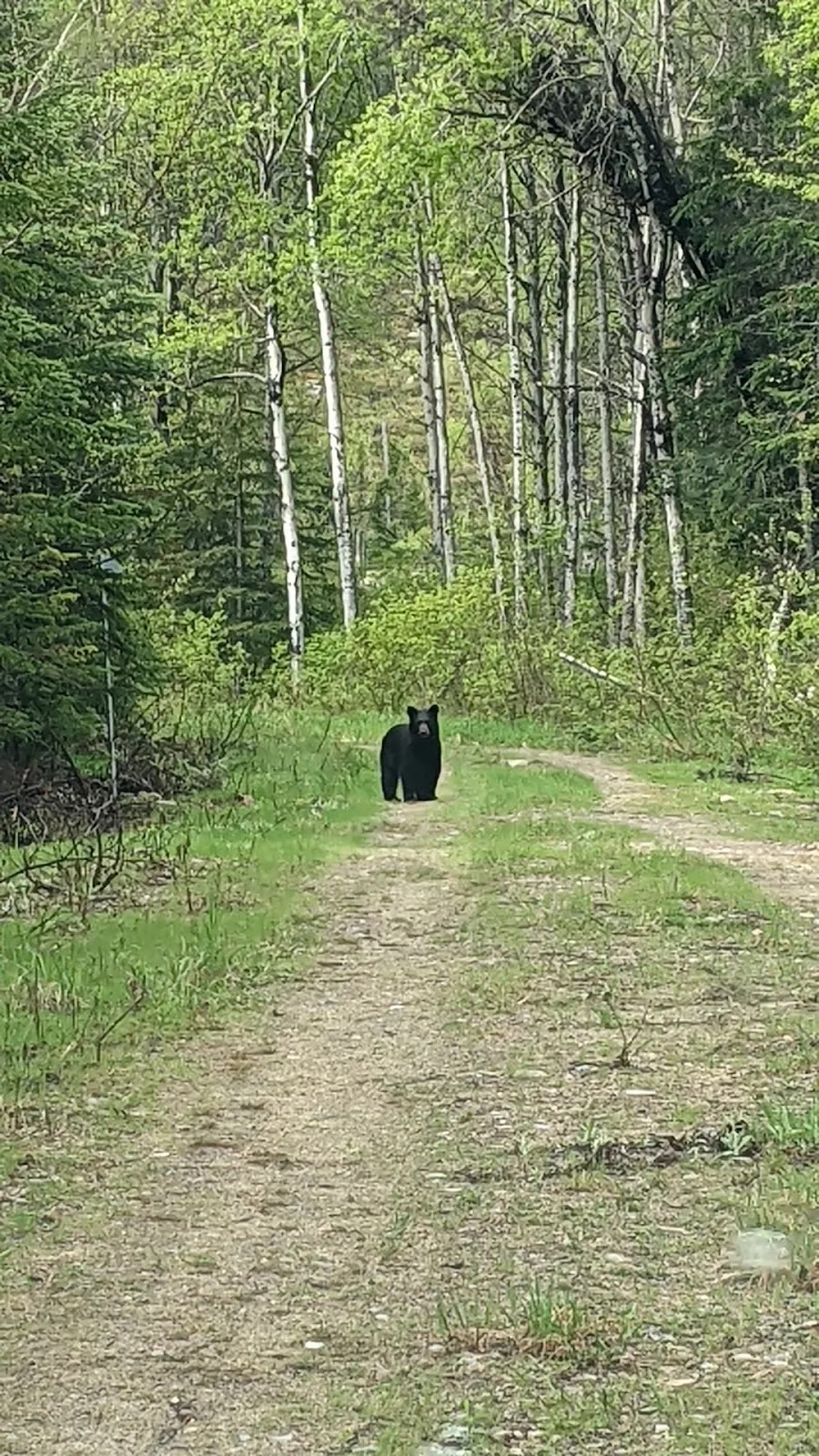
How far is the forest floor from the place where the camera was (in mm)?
3930

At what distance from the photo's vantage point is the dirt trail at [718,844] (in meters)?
11.5

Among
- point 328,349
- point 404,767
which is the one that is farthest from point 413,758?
point 328,349

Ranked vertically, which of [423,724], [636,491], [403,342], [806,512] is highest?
[403,342]

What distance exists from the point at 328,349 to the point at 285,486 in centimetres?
261

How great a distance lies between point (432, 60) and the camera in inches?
996

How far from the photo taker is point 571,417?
102ft

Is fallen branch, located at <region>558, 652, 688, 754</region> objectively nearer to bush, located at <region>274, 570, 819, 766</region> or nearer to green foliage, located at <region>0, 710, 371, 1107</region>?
bush, located at <region>274, 570, 819, 766</region>

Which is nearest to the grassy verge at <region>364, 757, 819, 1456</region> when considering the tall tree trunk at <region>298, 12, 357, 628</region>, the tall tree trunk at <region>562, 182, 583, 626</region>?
the tall tree trunk at <region>562, 182, 583, 626</region>

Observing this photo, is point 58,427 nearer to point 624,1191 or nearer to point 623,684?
point 624,1191

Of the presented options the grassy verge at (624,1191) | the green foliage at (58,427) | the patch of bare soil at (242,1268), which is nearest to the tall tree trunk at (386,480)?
the green foliage at (58,427)

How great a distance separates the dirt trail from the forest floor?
1856mm

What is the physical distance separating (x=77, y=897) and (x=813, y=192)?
13.1 metres

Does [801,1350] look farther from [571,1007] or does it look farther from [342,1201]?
[571,1007]

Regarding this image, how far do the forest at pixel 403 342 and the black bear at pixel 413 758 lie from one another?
2.63m
